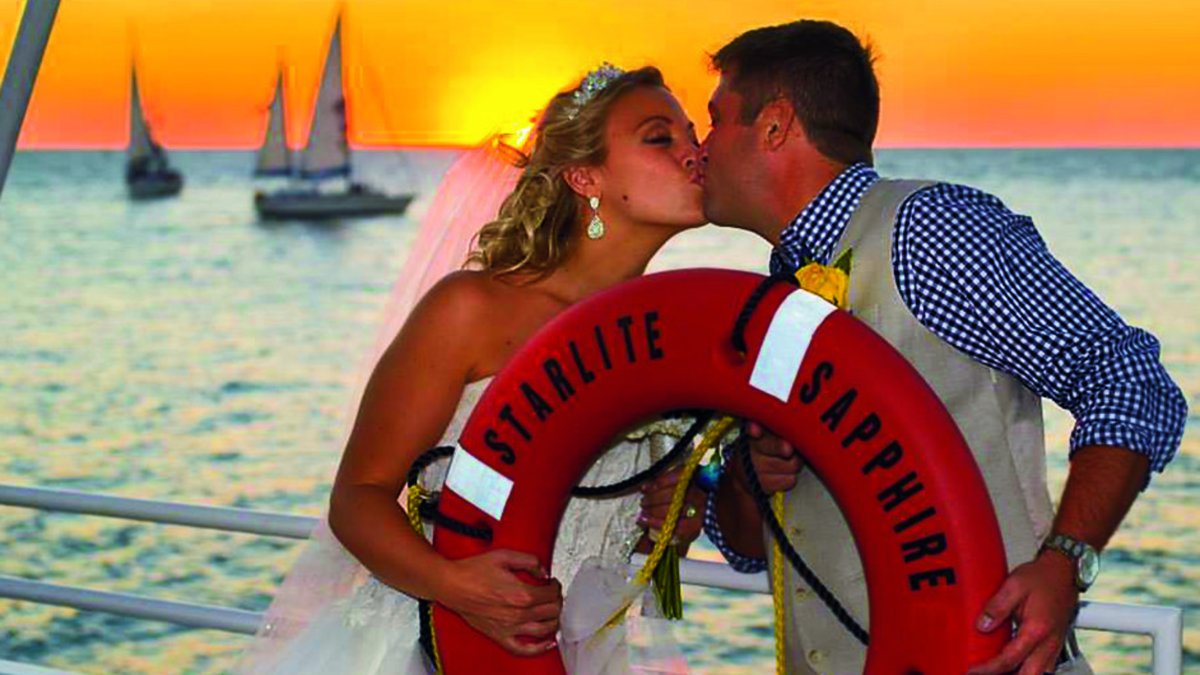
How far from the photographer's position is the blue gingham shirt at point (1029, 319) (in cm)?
156

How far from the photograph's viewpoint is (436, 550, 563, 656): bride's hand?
1.82m

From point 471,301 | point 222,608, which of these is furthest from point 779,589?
point 222,608

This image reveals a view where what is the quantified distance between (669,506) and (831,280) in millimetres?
409

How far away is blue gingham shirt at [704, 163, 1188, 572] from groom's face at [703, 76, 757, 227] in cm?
14

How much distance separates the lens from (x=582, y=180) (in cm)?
216

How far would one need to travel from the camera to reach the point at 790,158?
181cm

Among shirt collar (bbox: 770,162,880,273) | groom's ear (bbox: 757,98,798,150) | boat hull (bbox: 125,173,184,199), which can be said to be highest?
groom's ear (bbox: 757,98,798,150)

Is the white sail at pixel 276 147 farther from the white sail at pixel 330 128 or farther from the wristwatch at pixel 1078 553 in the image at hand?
the wristwatch at pixel 1078 553

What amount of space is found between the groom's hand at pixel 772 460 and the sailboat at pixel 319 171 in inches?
1023

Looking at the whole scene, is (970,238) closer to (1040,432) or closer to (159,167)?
(1040,432)

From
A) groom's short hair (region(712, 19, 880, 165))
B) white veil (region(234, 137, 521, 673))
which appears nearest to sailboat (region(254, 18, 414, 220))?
white veil (region(234, 137, 521, 673))

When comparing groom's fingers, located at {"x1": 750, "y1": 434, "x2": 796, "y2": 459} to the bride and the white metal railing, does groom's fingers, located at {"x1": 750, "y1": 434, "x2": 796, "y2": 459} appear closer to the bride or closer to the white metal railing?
the bride

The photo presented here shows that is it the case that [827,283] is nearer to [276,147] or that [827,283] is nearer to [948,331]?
[948,331]

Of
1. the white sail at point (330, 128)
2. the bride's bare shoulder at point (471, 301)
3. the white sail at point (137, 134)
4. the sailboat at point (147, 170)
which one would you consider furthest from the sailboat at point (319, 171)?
the bride's bare shoulder at point (471, 301)
